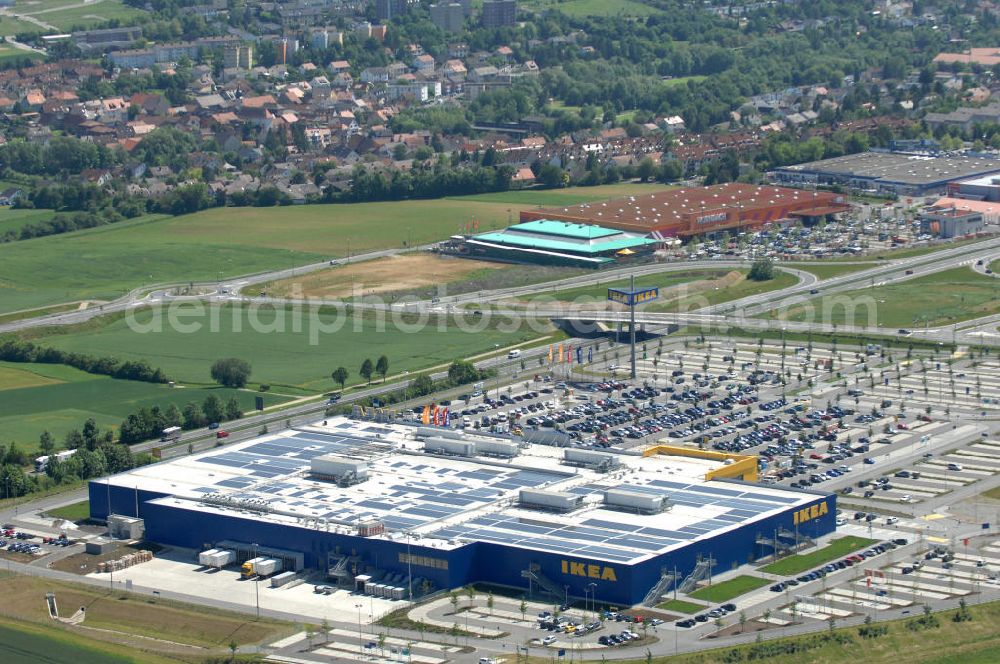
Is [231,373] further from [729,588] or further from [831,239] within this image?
[831,239]

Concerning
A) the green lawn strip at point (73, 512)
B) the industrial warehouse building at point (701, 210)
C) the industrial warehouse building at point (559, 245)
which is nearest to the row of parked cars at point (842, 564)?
the green lawn strip at point (73, 512)

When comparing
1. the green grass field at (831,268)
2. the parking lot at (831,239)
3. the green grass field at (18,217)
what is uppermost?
the green grass field at (18,217)

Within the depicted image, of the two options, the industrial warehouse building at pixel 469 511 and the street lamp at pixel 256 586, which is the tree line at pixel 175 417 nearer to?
the industrial warehouse building at pixel 469 511

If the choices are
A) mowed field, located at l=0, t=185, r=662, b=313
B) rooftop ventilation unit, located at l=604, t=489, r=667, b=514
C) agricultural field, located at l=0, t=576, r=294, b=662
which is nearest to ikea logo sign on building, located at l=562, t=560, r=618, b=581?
rooftop ventilation unit, located at l=604, t=489, r=667, b=514

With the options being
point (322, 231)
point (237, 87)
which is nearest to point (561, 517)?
point (322, 231)

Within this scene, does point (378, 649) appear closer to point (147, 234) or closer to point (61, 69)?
point (147, 234)

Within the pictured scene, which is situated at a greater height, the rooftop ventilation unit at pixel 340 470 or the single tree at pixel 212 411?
the rooftop ventilation unit at pixel 340 470

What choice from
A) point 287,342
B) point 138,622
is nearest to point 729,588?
point 138,622
